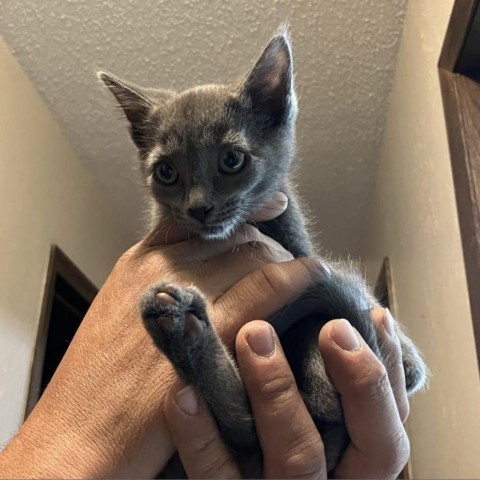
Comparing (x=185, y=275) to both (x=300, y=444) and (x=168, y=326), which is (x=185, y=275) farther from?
(x=300, y=444)

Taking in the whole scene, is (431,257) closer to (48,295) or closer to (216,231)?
(216,231)

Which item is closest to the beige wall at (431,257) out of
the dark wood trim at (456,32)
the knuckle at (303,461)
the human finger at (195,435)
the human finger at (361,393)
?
the dark wood trim at (456,32)

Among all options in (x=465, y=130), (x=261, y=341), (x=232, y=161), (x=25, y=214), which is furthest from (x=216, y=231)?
(x=25, y=214)

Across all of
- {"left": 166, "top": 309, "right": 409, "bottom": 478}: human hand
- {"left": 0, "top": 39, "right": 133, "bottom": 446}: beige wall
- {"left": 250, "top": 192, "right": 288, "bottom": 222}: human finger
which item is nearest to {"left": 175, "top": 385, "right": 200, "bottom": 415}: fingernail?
{"left": 166, "top": 309, "right": 409, "bottom": 478}: human hand

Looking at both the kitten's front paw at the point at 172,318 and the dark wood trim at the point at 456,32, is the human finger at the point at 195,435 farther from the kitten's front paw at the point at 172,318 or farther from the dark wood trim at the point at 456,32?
the dark wood trim at the point at 456,32

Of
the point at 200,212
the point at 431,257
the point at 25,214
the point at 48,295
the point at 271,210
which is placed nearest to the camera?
the point at 200,212

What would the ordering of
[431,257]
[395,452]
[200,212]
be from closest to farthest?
1. [395,452]
2. [200,212]
3. [431,257]

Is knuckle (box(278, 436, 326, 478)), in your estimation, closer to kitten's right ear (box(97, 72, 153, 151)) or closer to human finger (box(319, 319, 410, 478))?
human finger (box(319, 319, 410, 478))
